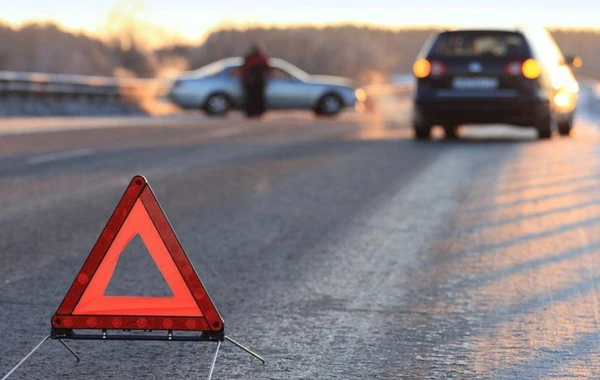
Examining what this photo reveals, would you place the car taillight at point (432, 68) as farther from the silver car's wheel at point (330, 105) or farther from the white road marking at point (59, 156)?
the silver car's wheel at point (330, 105)

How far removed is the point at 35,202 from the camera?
36.4 ft

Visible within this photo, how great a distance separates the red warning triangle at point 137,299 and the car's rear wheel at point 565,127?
55.6 ft

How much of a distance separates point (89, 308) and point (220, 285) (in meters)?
2.30

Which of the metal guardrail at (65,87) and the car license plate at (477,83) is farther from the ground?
the car license plate at (477,83)

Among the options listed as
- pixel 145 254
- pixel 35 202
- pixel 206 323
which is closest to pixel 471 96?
pixel 35 202

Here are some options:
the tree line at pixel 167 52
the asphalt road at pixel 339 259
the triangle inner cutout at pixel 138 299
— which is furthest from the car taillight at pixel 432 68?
the tree line at pixel 167 52

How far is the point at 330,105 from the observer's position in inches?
1314

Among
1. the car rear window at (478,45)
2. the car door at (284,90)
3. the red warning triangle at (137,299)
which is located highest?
the red warning triangle at (137,299)

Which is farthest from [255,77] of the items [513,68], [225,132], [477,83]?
[513,68]

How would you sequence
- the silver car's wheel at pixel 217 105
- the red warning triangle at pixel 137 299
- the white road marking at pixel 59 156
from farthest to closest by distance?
the silver car's wheel at pixel 217 105 → the white road marking at pixel 59 156 → the red warning triangle at pixel 137 299

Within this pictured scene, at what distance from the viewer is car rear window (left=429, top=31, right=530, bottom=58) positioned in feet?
63.7

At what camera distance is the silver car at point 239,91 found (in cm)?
3209

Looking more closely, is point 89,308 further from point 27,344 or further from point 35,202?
→ point 35,202

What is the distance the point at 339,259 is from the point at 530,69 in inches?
455
